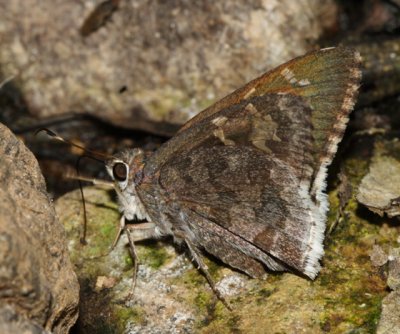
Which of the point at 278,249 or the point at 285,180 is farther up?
the point at 285,180

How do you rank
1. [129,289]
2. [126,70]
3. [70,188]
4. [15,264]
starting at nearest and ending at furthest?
[15,264], [129,289], [70,188], [126,70]


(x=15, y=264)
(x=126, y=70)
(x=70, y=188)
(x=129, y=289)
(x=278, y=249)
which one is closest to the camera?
(x=15, y=264)

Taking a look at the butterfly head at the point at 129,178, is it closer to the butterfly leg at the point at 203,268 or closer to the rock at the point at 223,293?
the rock at the point at 223,293

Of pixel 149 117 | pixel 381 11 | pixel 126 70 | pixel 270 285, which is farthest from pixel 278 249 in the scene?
pixel 381 11

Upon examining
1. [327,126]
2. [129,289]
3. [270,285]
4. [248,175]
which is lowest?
[129,289]

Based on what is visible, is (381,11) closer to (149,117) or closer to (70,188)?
(149,117)

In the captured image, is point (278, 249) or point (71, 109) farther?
point (71, 109)

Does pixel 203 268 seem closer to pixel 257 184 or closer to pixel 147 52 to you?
pixel 257 184
